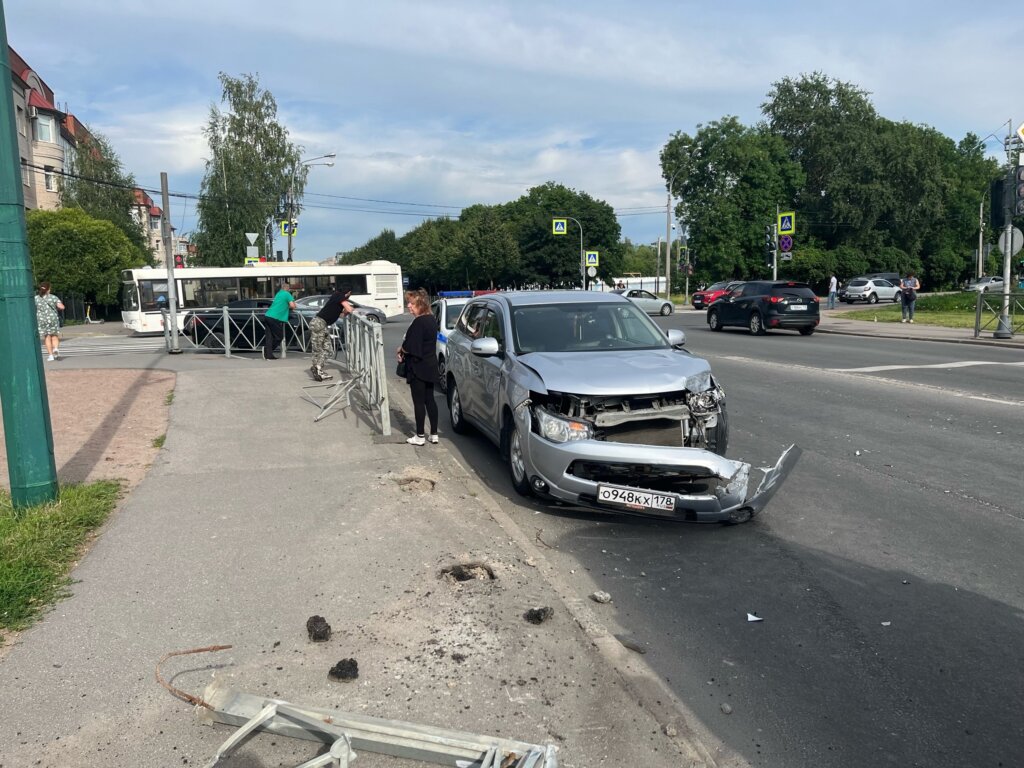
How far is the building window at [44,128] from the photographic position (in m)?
50.9

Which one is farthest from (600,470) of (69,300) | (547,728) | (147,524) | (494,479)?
(69,300)

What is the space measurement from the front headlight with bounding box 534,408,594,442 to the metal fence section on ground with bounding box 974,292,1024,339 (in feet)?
62.0

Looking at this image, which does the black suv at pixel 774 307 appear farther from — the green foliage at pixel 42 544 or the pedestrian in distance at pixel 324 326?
the green foliage at pixel 42 544

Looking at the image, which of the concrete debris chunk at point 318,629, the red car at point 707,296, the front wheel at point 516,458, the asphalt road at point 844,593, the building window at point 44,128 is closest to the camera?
the asphalt road at point 844,593

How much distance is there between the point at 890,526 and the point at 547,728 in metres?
3.69

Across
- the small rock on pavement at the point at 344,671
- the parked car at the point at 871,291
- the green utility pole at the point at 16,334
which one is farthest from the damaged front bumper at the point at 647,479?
the parked car at the point at 871,291

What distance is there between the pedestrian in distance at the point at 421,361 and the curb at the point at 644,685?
310cm

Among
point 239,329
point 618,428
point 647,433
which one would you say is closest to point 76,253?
point 239,329

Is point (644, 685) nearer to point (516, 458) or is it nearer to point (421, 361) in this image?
point (516, 458)

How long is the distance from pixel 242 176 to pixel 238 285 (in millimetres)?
20884

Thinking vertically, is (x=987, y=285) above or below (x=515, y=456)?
above

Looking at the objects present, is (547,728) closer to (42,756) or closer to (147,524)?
(42,756)

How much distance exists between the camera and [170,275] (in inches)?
769

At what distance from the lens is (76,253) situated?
4116 centimetres
